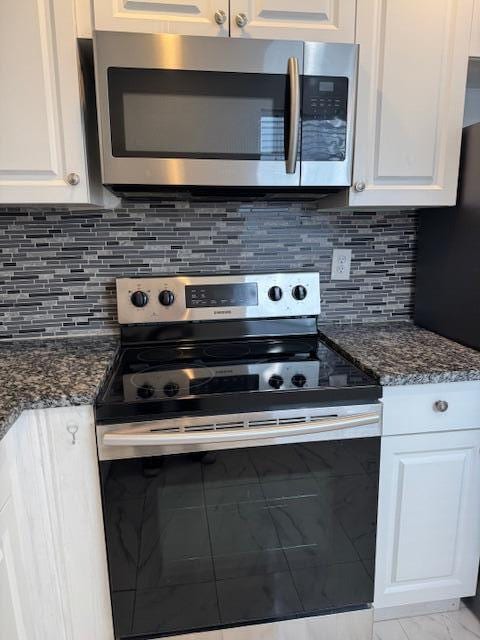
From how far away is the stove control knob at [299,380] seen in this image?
1.17 meters

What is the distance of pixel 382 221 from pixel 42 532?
1.54 metres

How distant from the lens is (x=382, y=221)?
169 cm

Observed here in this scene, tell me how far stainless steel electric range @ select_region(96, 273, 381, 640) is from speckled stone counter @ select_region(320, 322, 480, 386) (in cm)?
6

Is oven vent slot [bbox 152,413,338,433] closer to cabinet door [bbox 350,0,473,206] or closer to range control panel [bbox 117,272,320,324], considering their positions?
range control panel [bbox 117,272,320,324]

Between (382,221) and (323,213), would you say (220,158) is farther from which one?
(382,221)

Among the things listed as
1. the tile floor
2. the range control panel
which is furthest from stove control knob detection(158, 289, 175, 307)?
the tile floor

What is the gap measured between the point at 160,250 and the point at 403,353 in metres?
0.92

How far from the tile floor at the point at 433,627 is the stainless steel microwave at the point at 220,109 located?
4.77 ft

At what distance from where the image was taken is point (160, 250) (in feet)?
5.21

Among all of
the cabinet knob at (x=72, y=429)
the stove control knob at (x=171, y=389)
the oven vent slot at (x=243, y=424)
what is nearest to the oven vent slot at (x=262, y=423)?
the oven vent slot at (x=243, y=424)

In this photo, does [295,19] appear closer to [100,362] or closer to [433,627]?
[100,362]

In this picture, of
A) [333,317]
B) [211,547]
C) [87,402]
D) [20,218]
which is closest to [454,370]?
[333,317]

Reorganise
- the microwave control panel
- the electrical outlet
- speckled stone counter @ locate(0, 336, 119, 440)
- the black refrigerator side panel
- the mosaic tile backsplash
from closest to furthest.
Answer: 1. speckled stone counter @ locate(0, 336, 119, 440)
2. the microwave control panel
3. the black refrigerator side panel
4. the mosaic tile backsplash
5. the electrical outlet

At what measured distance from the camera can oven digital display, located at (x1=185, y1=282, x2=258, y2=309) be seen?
5.15ft
